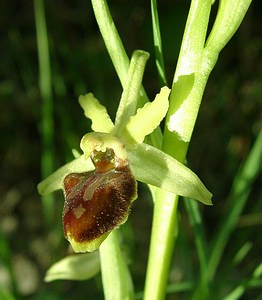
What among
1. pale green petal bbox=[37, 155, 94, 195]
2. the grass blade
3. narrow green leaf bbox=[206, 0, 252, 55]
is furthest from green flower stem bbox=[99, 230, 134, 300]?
the grass blade

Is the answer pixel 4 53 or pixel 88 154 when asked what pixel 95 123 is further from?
pixel 4 53

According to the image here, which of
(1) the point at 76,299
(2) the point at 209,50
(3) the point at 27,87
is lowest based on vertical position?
(1) the point at 76,299

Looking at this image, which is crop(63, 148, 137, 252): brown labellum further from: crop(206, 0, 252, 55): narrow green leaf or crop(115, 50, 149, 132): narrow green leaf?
crop(206, 0, 252, 55): narrow green leaf

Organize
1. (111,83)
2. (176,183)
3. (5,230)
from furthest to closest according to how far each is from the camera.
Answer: (111,83) < (5,230) < (176,183)

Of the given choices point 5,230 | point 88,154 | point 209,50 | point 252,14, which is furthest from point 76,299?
point 252,14

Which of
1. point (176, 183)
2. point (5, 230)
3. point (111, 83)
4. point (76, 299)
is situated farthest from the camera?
point (111, 83)

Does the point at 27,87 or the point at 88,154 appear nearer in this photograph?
the point at 88,154

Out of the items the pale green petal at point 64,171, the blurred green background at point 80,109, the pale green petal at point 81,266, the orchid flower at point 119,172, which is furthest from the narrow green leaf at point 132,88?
the blurred green background at point 80,109
